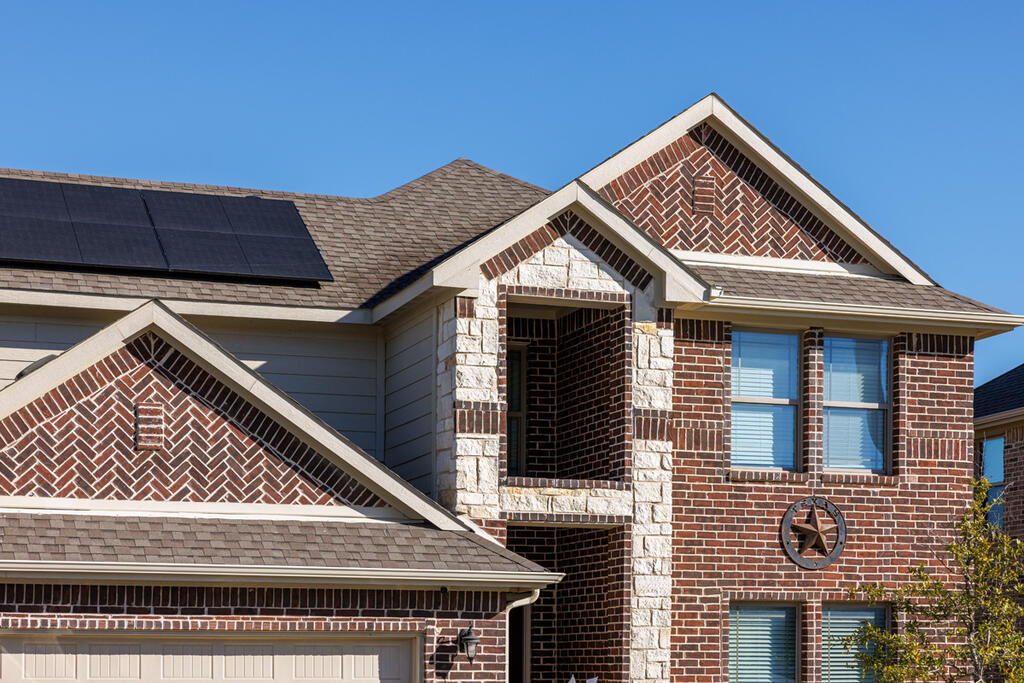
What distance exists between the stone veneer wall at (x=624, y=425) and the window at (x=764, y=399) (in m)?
1.34

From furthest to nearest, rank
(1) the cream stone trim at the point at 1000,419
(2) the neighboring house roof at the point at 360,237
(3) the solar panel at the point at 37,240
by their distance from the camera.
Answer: (1) the cream stone trim at the point at 1000,419
(2) the neighboring house roof at the point at 360,237
(3) the solar panel at the point at 37,240

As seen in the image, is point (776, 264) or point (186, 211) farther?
point (186, 211)

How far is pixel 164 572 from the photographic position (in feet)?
46.6

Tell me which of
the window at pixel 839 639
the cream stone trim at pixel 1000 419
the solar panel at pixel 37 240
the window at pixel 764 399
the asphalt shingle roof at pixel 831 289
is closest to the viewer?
the solar panel at pixel 37 240

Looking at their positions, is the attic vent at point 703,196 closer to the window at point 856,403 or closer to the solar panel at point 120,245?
the window at point 856,403

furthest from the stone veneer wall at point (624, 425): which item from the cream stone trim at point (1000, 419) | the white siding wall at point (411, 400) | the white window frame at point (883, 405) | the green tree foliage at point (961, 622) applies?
the cream stone trim at point (1000, 419)

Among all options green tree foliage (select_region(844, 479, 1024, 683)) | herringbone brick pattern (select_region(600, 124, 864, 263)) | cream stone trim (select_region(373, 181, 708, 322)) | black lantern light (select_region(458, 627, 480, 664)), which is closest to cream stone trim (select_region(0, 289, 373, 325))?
cream stone trim (select_region(373, 181, 708, 322))

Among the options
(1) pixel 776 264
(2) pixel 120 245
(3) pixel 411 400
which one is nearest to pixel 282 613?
(3) pixel 411 400

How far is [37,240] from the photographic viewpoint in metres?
18.9

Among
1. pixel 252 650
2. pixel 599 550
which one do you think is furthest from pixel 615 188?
pixel 252 650

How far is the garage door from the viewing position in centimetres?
1418

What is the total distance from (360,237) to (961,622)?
972 cm

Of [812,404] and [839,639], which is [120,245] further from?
[839,639]

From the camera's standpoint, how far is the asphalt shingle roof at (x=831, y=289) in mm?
18859
